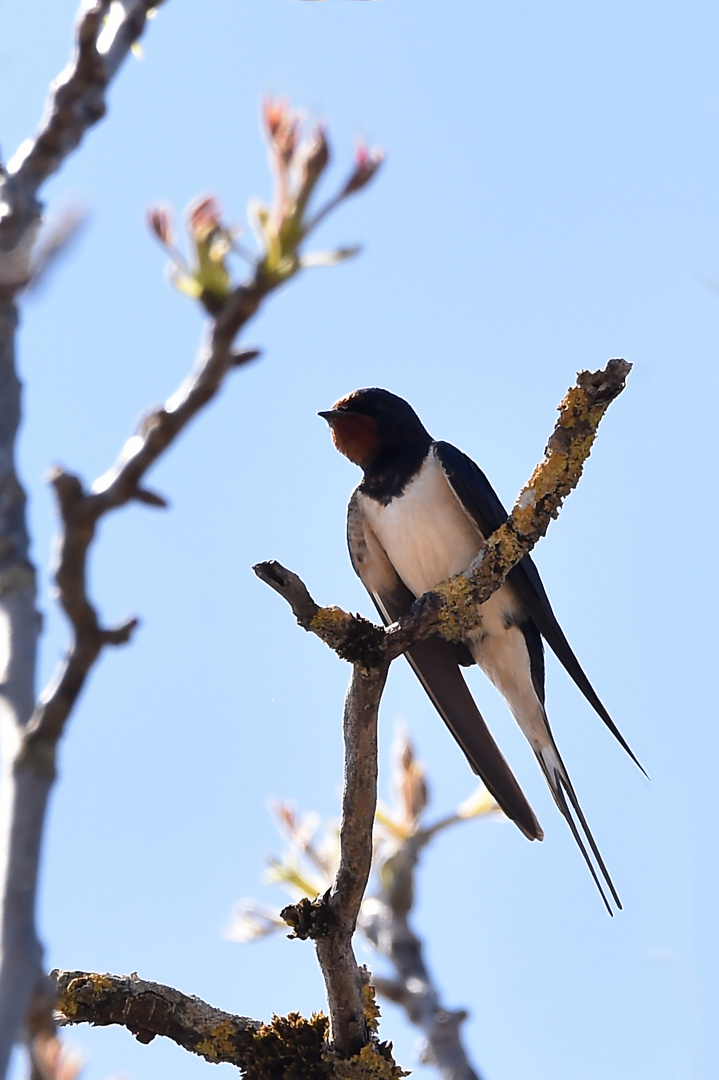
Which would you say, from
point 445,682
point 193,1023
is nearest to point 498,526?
point 445,682

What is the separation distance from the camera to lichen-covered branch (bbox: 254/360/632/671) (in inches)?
145

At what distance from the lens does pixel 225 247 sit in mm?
1560

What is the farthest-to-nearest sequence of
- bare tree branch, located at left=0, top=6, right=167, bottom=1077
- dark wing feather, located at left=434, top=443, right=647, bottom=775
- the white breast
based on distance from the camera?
the white breast
dark wing feather, located at left=434, top=443, right=647, bottom=775
bare tree branch, located at left=0, top=6, right=167, bottom=1077

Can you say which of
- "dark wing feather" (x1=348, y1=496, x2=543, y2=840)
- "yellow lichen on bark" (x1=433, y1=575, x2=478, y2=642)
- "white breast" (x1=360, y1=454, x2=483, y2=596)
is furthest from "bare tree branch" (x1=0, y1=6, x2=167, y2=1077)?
"white breast" (x1=360, y1=454, x2=483, y2=596)

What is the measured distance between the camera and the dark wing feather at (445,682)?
16.6 feet

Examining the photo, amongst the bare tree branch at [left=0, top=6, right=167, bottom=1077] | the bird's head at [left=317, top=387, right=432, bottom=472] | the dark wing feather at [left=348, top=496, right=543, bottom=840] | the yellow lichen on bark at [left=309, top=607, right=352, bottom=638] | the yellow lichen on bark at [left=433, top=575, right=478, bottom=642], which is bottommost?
the bare tree branch at [left=0, top=6, right=167, bottom=1077]

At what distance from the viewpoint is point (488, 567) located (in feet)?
13.1

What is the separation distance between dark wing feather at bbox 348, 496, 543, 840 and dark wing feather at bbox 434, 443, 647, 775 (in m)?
0.45

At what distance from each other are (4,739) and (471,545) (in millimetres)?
4537

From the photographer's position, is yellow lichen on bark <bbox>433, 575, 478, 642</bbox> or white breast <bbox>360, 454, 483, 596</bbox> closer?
yellow lichen on bark <bbox>433, 575, 478, 642</bbox>

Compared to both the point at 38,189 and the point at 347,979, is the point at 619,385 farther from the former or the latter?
the point at 38,189

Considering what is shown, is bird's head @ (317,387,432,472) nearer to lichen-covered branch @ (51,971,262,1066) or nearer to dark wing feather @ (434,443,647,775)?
dark wing feather @ (434,443,647,775)

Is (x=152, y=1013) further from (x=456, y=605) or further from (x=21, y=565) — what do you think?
(x=21, y=565)

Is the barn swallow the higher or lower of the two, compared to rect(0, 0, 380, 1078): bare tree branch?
higher
